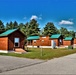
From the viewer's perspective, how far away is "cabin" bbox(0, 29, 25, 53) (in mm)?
29969

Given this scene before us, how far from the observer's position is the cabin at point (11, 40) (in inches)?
1180

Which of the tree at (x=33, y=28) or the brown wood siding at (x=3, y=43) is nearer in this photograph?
the brown wood siding at (x=3, y=43)

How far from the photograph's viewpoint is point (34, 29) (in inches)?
3580

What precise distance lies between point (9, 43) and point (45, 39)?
27.3m

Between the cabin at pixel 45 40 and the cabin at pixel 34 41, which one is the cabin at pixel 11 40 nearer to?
the cabin at pixel 45 40

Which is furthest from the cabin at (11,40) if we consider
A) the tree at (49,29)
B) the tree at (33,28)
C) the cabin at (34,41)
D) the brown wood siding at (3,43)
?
the tree at (49,29)

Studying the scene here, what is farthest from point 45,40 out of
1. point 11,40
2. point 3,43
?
point 3,43

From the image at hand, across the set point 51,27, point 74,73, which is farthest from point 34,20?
point 74,73

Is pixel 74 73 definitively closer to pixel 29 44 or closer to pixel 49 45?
pixel 49 45

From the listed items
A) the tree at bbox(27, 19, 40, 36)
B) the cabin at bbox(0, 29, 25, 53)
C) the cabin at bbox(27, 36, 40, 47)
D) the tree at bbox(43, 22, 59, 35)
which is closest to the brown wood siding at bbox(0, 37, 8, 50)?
the cabin at bbox(0, 29, 25, 53)

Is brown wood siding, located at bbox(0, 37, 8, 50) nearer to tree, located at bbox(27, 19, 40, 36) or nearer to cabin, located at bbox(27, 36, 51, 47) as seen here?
cabin, located at bbox(27, 36, 51, 47)

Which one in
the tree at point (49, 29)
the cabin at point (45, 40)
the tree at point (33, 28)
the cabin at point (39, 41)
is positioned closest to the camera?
the cabin at point (45, 40)

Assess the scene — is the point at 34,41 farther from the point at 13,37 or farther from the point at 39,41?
the point at 13,37

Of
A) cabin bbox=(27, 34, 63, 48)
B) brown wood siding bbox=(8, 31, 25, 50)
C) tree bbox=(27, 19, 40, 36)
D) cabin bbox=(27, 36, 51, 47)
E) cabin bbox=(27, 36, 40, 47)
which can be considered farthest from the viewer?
tree bbox=(27, 19, 40, 36)
